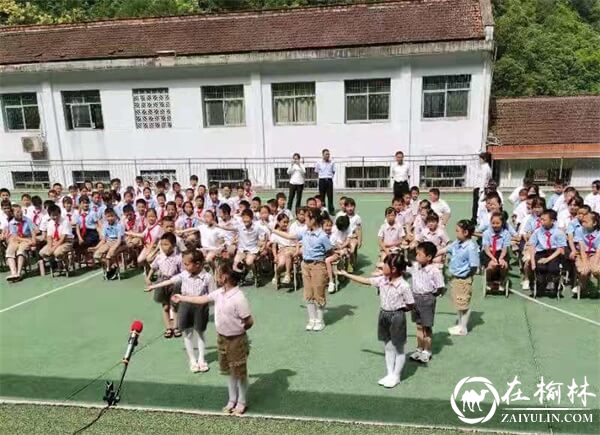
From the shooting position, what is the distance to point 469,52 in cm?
1603

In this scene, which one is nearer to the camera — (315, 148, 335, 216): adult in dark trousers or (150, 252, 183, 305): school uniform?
(150, 252, 183, 305): school uniform

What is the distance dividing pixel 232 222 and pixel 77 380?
3.77 meters

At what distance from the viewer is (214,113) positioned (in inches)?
732

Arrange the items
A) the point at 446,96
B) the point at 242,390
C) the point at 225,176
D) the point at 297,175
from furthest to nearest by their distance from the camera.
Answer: the point at 225,176 → the point at 446,96 → the point at 297,175 → the point at 242,390

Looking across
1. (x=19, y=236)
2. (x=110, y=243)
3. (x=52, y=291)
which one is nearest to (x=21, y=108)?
(x=19, y=236)

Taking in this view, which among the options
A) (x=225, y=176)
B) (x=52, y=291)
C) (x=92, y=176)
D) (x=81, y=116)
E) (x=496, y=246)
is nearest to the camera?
(x=496, y=246)

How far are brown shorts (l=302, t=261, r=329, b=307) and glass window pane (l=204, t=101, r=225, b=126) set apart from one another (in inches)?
499

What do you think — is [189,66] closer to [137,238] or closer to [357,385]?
[137,238]

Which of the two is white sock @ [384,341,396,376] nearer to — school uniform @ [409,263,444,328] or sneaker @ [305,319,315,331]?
school uniform @ [409,263,444,328]

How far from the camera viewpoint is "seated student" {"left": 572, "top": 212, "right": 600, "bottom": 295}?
7621 mm

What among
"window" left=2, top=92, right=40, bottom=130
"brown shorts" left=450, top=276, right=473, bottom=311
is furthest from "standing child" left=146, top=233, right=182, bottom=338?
"window" left=2, top=92, right=40, bottom=130

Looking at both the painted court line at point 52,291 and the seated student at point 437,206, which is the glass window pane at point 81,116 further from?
the seated student at point 437,206

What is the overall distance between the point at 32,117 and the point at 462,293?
1908 cm

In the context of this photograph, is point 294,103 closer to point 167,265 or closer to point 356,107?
point 356,107
